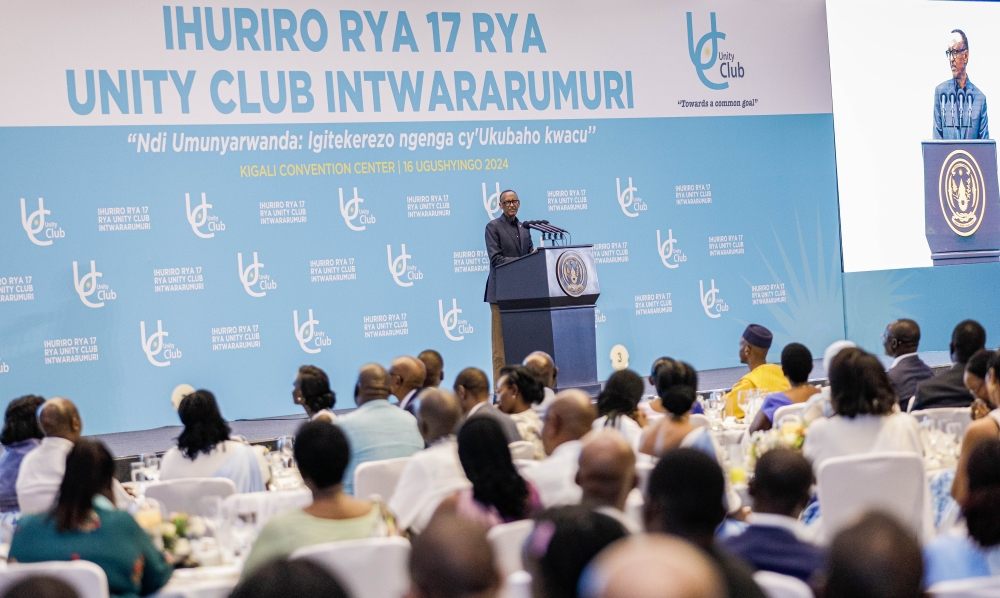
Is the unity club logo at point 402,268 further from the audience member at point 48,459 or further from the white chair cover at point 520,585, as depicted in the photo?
the white chair cover at point 520,585

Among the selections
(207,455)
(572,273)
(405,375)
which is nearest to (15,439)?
(207,455)

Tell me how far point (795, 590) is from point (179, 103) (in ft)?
27.1

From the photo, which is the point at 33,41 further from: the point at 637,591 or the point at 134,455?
the point at 637,591

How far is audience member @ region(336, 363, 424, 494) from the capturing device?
464 cm

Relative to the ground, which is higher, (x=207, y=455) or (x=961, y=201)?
(x=961, y=201)

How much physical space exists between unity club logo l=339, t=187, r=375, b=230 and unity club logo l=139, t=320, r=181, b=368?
74.6 inches

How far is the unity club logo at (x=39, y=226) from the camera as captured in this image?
8805 millimetres

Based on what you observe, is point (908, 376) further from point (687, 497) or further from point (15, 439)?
point (15, 439)

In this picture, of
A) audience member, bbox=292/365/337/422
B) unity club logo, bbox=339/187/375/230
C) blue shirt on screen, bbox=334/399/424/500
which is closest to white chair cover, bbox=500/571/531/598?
blue shirt on screen, bbox=334/399/424/500

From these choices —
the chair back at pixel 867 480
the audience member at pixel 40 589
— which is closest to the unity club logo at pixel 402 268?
the chair back at pixel 867 480

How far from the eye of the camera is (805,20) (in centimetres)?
1189

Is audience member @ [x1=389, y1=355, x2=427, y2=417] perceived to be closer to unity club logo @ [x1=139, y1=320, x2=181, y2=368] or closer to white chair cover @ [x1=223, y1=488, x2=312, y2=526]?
white chair cover @ [x1=223, y1=488, x2=312, y2=526]

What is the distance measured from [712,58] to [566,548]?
10.3 meters

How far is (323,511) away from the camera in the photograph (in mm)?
2949
